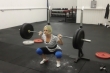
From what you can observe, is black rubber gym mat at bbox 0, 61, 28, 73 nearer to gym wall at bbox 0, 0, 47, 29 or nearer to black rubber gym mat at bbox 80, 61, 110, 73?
black rubber gym mat at bbox 80, 61, 110, 73

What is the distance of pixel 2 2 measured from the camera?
4703 mm

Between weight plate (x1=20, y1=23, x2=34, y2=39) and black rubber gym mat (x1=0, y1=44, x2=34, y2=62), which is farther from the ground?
→ weight plate (x1=20, y1=23, x2=34, y2=39)

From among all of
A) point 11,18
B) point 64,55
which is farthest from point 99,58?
point 11,18

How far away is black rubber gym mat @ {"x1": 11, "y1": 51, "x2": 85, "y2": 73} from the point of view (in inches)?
69.1

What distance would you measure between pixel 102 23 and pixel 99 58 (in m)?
4.10

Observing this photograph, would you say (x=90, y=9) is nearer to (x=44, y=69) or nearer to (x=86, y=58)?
(x=86, y=58)

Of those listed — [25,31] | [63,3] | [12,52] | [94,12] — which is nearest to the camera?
[25,31]

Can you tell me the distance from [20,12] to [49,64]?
14.0 feet

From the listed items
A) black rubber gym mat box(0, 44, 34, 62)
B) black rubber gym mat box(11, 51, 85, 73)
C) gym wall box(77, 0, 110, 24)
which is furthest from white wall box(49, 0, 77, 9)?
black rubber gym mat box(11, 51, 85, 73)

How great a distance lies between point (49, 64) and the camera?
1.95 meters

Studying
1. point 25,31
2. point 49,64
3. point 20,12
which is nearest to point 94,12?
point 20,12

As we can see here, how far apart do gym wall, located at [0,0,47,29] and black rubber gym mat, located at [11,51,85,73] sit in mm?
3235

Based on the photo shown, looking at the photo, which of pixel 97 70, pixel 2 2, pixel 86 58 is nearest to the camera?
pixel 97 70

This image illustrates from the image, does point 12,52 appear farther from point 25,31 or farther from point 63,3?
point 63,3
